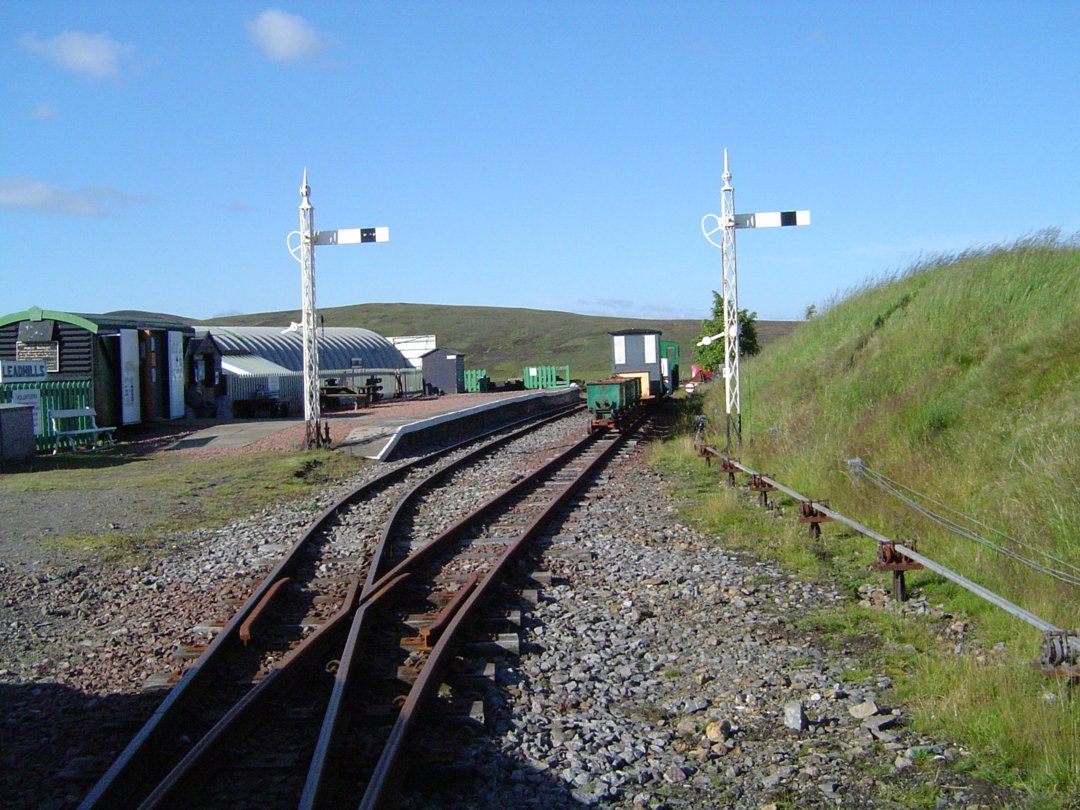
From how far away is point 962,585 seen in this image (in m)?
7.03

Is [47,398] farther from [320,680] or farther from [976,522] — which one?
[976,522]

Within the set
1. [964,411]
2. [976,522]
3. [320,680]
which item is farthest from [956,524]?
[320,680]

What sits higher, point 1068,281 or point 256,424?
point 1068,281

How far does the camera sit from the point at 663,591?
8898mm

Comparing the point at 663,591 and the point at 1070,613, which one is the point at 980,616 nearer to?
the point at 1070,613

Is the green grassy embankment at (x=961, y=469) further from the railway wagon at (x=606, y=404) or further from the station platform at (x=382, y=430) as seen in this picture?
the station platform at (x=382, y=430)

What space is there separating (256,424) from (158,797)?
83.4ft

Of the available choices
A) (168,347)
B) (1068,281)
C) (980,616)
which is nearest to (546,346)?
(168,347)

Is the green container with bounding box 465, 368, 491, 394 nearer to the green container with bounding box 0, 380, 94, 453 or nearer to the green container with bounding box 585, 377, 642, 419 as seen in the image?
the green container with bounding box 585, 377, 642, 419

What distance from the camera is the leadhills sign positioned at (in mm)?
22359

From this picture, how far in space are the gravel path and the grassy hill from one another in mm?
76998

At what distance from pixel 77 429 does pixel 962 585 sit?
22.0m

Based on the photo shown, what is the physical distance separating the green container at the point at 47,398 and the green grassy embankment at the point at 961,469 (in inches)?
542

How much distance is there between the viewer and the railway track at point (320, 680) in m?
4.98
